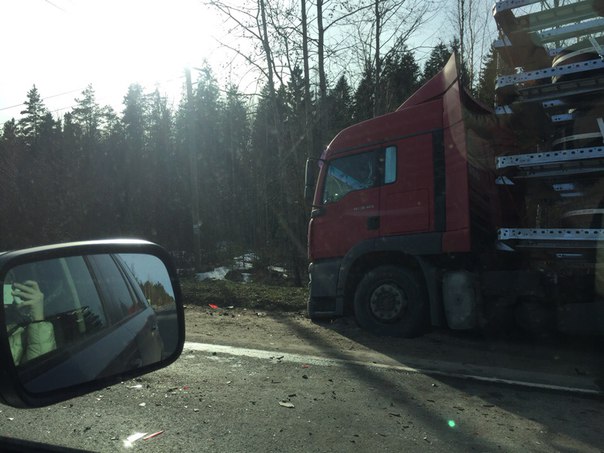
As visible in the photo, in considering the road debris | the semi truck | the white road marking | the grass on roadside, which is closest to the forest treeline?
the grass on roadside

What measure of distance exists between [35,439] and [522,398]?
414cm

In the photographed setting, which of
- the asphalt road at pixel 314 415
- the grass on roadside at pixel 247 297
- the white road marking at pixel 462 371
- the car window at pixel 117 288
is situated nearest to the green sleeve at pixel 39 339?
the car window at pixel 117 288

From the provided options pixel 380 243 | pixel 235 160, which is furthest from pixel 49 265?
pixel 235 160

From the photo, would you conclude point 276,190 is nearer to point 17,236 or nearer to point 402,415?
point 17,236

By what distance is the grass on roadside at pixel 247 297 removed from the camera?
9.98 m

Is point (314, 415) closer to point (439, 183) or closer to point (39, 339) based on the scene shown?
point (39, 339)

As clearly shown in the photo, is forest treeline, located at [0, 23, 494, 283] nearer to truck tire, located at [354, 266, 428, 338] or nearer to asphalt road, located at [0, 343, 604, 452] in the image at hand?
truck tire, located at [354, 266, 428, 338]

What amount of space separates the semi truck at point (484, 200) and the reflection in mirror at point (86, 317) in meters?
4.96

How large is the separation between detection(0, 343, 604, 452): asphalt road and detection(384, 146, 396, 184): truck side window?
2.99 m

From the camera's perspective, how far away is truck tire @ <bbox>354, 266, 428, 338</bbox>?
7285mm

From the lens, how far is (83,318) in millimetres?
2141

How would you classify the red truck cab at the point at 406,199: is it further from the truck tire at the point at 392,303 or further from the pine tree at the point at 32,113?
the pine tree at the point at 32,113

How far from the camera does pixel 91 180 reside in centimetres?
2203

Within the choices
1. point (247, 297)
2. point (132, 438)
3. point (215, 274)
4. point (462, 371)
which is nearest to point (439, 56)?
point (215, 274)
